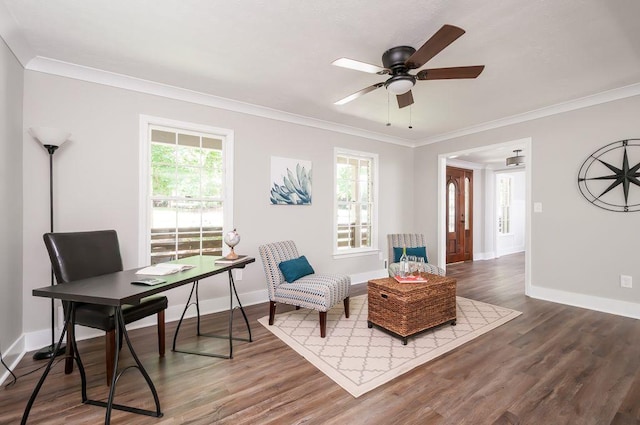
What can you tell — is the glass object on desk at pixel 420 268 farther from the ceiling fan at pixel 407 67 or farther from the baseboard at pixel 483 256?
the baseboard at pixel 483 256

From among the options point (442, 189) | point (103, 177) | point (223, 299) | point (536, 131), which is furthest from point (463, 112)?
point (103, 177)

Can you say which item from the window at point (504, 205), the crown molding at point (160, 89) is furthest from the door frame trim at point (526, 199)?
the window at point (504, 205)

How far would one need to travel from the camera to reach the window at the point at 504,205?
8375 mm

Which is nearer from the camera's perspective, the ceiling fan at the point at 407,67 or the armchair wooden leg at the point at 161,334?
the ceiling fan at the point at 407,67

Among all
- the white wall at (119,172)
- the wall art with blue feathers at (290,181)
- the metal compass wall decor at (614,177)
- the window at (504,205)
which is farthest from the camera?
the window at (504,205)

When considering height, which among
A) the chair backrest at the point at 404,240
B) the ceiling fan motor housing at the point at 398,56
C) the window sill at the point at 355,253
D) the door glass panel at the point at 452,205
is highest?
the ceiling fan motor housing at the point at 398,56

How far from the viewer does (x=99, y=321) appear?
6.68 ft

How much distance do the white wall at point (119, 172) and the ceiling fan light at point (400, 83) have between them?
2.08 m

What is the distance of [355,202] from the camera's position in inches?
203

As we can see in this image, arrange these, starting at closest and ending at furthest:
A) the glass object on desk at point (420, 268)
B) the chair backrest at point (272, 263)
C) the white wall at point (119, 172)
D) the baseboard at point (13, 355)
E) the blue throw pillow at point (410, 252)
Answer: the baseboard at point (13, 355)
the white wall at point (119, 172)
the chair backrest at point (272, 263)
the glass object on desk at point (420, 268)
the blue throw pillow at point (410, 252)

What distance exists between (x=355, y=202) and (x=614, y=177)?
335 cm

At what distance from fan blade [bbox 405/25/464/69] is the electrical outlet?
3.63m

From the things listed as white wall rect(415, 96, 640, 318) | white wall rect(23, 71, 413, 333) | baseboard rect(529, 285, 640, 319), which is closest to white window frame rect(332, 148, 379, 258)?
white wall rect(23, 71, 413, 333)

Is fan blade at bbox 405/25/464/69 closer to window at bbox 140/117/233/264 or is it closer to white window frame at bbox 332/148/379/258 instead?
window at bbox 140/117/233/264
